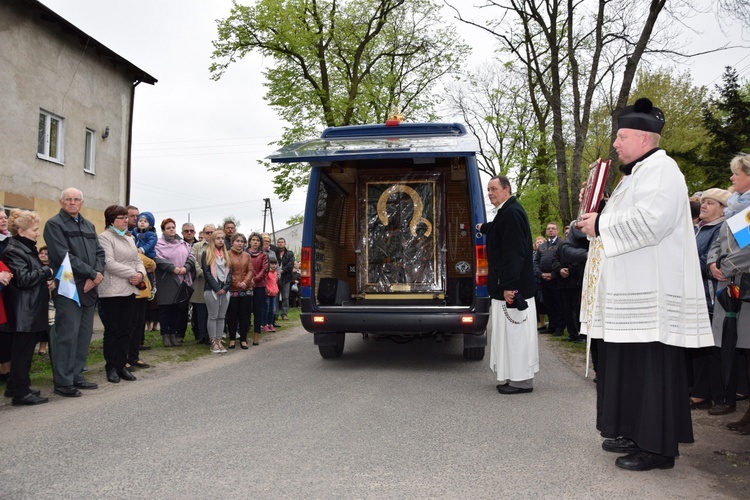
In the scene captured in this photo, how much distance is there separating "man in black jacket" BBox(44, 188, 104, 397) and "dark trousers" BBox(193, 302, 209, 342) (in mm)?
3409

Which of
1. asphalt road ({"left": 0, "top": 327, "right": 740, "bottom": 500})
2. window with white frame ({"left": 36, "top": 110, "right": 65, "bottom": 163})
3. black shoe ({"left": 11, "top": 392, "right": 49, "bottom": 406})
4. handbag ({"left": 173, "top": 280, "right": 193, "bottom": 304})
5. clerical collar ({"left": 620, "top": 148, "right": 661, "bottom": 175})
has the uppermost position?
window with white frame ({"left": 36, "top": 110, "right": 65, "bottom": 163})

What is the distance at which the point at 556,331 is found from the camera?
469 inches

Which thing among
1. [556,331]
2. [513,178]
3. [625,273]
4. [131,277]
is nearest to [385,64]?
[513,178]

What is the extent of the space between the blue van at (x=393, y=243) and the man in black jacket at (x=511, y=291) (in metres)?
0.67

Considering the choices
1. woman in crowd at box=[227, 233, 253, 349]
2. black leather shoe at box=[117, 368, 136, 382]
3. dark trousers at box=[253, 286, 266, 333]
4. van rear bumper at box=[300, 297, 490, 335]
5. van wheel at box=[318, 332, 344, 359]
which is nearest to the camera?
black leather shoe at box=[117, 368, 136, 382]

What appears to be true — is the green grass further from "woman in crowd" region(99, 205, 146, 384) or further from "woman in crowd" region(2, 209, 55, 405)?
"woman in crowd" region(2, 209, 55, 405)

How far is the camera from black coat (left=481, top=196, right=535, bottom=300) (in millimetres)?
6195

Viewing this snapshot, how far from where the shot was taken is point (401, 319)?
715 cm

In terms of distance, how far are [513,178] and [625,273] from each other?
102ft

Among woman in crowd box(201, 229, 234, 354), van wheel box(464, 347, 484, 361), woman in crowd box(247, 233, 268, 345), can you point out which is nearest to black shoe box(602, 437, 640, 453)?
van wheel box(464, 347, 484, 361)

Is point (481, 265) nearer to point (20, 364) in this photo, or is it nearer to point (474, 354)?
point (474, 354)

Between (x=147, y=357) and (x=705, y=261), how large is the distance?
687cm

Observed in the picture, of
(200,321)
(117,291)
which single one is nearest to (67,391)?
(117,291)

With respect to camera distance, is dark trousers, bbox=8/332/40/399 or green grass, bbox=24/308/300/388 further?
green grass, bbox=24/308/300/388
